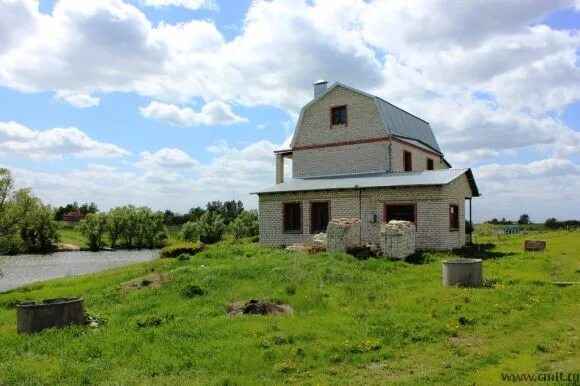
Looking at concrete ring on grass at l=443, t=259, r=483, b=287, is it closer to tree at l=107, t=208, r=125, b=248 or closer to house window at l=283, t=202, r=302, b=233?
house window at l=283, t=202, r=302, b=233

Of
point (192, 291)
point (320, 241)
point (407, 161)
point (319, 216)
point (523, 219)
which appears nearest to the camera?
point (192, 291)

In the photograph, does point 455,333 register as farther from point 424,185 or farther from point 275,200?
point 275,200

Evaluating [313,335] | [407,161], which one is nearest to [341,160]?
[407,161]

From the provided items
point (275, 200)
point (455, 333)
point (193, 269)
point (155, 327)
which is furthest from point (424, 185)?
point (155, 327)

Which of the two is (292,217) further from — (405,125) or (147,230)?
(147,230)

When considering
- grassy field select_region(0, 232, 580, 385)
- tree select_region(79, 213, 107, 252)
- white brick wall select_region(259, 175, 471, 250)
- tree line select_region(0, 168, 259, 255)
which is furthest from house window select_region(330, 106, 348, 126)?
tree select_region(79, 213, 107, 252)

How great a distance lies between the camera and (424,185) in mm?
22031

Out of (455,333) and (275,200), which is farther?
(275,200)

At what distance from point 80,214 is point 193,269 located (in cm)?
12000

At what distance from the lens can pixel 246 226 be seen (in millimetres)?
74000

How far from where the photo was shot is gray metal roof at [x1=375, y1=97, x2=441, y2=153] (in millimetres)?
27594

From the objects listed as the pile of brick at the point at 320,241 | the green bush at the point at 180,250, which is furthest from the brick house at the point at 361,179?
the green bush at the point at 180,250

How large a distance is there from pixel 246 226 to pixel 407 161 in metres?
47.3

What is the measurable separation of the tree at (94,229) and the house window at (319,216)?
2421 inches
